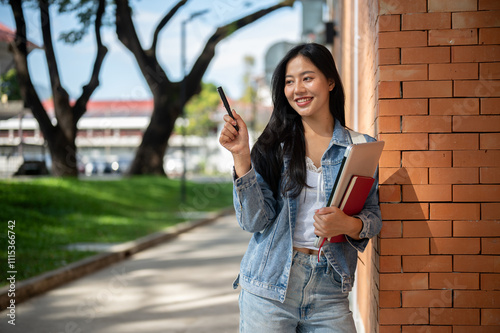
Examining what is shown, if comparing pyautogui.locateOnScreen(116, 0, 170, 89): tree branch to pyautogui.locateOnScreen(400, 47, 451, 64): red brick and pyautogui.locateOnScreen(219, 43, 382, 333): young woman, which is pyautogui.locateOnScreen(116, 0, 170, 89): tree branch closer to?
pyautogui.locateOnScreen(400, 47, 451, 64): red brick

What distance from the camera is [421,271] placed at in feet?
8.87

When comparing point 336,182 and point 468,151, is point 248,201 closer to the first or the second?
point 336,182

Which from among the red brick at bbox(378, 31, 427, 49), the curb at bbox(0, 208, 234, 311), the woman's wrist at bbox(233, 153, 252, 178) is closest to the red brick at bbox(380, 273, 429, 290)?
the woman's wrist at bbox(233, 153, 252, 178)

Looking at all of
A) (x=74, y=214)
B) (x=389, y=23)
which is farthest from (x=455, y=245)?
(x=74, y=214)

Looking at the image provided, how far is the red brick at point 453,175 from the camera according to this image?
8.80 ft

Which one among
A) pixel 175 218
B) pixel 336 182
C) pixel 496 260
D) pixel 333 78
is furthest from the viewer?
pixel 175 218

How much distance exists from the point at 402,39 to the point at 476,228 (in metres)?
0.94

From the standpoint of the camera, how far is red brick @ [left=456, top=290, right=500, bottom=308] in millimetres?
2664

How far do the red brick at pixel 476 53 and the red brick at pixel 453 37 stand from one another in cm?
3

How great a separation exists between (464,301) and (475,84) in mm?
992

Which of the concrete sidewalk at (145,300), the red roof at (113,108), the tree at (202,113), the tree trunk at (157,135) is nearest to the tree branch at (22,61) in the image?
the red roof at (113,108)

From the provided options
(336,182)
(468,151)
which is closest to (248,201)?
(336,182)

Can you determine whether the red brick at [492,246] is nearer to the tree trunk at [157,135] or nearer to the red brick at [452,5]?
the red brick at [452,5]

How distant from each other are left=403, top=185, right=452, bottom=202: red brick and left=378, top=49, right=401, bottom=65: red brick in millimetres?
586
